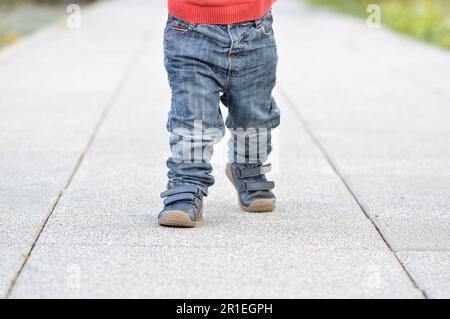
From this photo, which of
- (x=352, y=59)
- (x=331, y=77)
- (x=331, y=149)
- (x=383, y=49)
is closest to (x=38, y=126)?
(x=331, y=149)

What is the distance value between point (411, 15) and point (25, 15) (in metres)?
7.34

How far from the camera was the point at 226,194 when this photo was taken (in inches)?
205

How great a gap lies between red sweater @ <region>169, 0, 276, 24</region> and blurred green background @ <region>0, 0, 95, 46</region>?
8507 mm

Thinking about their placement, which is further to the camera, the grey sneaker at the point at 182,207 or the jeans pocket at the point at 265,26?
the jeans pocket at the point at 265,26

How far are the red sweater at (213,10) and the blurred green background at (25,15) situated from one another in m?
8.51

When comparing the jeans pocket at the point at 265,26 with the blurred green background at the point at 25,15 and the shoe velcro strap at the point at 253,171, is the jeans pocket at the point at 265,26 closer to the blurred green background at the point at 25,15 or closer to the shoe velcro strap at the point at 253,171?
the shoe velcro strap at the point at 253,171

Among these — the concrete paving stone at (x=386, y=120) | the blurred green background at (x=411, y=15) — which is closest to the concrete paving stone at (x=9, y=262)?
the concrete paving stone at (x=386, y=120)

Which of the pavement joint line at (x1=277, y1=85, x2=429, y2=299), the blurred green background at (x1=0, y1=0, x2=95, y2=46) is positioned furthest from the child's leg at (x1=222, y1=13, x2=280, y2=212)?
the blurred green background at (x1=0, y1=0, x2=95, y2=46)

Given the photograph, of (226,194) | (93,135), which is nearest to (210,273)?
(226,194)

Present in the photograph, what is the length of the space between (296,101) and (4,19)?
10213 mm

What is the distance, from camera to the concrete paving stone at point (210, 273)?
3561 millimetres

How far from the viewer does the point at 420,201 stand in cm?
512

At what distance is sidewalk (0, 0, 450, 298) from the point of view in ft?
12.3

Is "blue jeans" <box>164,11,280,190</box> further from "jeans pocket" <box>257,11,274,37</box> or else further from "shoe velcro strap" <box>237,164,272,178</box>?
"shoe velcro strap" <box>237,164,272,178</box>
